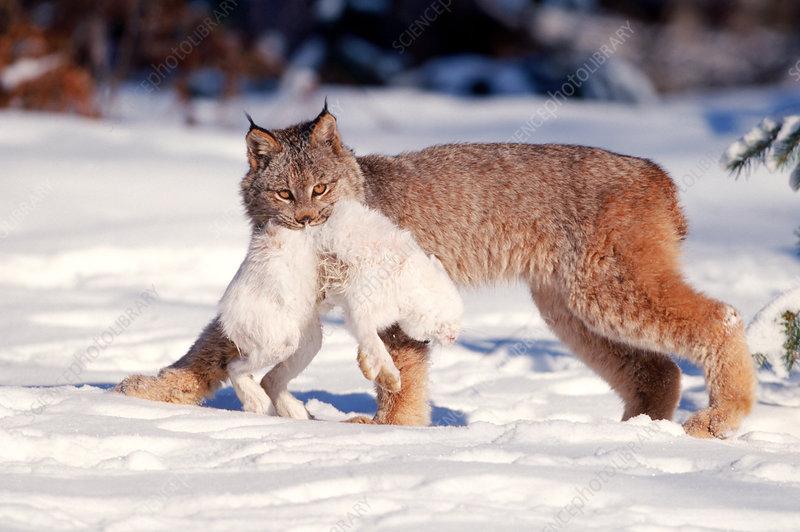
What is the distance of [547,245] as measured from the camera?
429 centimetres

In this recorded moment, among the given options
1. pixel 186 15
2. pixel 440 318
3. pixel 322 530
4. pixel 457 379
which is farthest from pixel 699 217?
pixel 186 15

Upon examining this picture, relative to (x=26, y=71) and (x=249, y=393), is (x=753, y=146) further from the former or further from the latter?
(x=26, y=71)

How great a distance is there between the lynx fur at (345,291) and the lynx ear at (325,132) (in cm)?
65

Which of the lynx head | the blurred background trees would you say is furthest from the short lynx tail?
the blurred background trees

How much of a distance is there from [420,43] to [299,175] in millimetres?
16111

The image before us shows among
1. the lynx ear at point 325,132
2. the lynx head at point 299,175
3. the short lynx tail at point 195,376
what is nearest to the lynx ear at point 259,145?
the lynx head at point 299,175

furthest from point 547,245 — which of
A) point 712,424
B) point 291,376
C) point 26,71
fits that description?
point 26,71

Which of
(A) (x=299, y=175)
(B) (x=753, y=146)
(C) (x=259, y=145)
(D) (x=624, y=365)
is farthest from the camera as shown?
(D) (x=624, y=365)

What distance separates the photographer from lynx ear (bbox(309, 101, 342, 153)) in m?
4.24

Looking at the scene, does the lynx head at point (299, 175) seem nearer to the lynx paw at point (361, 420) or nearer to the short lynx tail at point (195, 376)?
the short lynx tail at point (195, 376)

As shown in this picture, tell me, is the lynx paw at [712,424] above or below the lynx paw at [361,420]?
above

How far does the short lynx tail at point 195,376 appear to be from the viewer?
3.96 m

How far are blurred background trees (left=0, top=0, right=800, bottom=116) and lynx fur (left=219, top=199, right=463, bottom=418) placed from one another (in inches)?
379

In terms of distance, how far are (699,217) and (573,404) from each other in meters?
4.69
